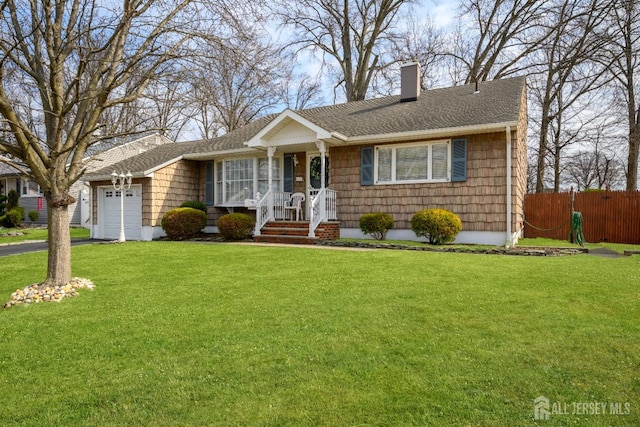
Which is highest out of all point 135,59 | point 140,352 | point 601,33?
point 601,33

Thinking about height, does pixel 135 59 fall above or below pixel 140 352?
above

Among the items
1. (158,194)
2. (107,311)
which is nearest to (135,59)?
(107,311)

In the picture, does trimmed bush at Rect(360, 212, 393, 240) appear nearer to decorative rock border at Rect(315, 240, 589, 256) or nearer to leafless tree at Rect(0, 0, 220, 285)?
decorative rock border at Rect(315, 240, 589, 256)

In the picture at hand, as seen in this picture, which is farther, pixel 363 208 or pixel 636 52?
pixel 636 52

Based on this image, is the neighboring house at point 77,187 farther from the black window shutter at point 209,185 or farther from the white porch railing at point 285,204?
the white porch railing at point 285,204

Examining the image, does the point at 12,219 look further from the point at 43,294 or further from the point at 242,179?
the point at 43,294

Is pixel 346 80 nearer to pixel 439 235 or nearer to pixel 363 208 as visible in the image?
pixel 363 208

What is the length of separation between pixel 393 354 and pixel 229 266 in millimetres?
4759

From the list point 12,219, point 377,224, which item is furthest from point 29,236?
point 377,224

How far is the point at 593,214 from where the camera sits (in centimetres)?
1348

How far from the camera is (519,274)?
20.2ft

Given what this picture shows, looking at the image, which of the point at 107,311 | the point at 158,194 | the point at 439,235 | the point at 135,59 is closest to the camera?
the point at 107,311

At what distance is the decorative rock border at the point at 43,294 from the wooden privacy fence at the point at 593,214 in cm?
1297

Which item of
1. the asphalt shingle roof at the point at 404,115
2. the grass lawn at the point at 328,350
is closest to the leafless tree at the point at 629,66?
the asphalt shingle roof at the point at 404,115
